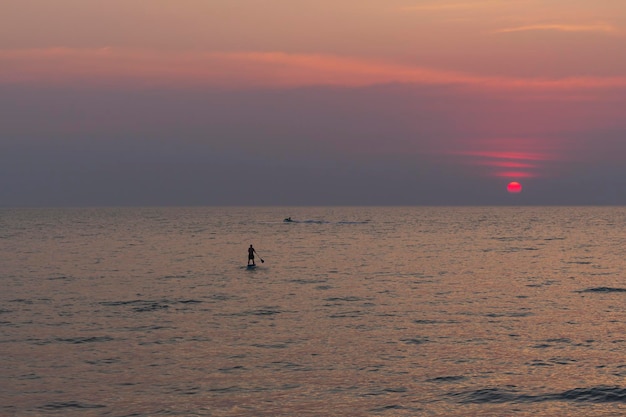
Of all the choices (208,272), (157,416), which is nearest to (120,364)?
(157,416)

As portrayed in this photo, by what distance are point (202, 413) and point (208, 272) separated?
159 feet

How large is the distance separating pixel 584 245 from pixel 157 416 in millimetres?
107174

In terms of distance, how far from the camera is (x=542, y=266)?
255 feet

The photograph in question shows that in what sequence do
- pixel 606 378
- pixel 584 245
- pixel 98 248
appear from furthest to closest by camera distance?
pixel 584 245 → pixel 98 248 → pixel 606 378

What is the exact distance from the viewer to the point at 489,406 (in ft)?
78.4

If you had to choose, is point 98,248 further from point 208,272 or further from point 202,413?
point 202,413

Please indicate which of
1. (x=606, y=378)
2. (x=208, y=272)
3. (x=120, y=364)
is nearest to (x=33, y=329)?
(x=120, y=364)

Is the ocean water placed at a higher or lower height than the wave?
higher

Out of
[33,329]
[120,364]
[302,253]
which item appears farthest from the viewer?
[302,253]

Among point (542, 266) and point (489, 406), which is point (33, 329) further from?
point (542, 266)

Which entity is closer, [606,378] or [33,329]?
[606,378]

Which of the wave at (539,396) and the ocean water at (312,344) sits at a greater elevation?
the ocean water at (312,344)

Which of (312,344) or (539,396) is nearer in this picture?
(539,396)

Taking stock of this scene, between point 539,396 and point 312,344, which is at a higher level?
point 312,344
